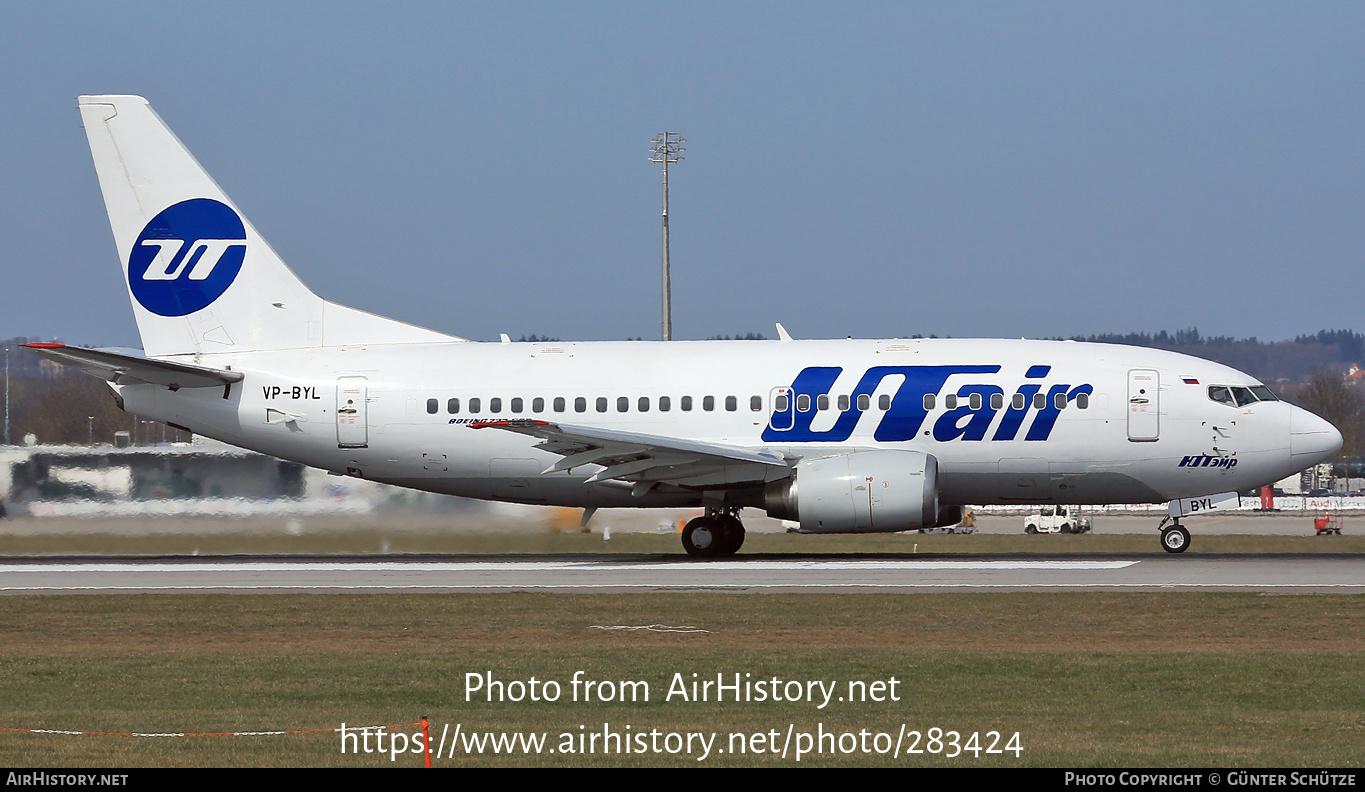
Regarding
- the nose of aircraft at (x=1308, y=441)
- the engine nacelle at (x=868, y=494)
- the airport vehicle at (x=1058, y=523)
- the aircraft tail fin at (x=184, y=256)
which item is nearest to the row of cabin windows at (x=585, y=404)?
the engine nacelle at (x=868, y=494)

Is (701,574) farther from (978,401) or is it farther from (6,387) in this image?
(6,387)

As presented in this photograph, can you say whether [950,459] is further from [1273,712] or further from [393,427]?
[1273,712]

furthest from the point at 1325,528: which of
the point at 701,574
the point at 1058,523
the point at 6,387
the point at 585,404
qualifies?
the point at 6,387

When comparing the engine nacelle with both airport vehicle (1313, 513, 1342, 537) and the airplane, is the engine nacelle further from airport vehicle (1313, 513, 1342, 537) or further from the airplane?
airport vehicle (1313, 513, 1342, 537)

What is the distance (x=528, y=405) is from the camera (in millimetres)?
30797

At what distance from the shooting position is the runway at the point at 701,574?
931 inches

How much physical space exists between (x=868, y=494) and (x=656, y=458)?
13.5 feet

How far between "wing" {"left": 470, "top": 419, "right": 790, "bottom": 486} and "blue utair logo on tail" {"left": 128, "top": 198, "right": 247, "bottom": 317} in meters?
7.47

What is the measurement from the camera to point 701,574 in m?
26.2

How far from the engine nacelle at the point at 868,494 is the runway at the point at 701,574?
0.82m

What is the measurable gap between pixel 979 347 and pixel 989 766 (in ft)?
67.5

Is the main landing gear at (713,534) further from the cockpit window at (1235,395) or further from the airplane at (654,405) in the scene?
the cockpit window at (1235,395)

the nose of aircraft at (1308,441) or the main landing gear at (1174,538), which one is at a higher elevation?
the nose of aircraft at (1308,441)

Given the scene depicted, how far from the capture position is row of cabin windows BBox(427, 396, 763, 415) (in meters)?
30.1
